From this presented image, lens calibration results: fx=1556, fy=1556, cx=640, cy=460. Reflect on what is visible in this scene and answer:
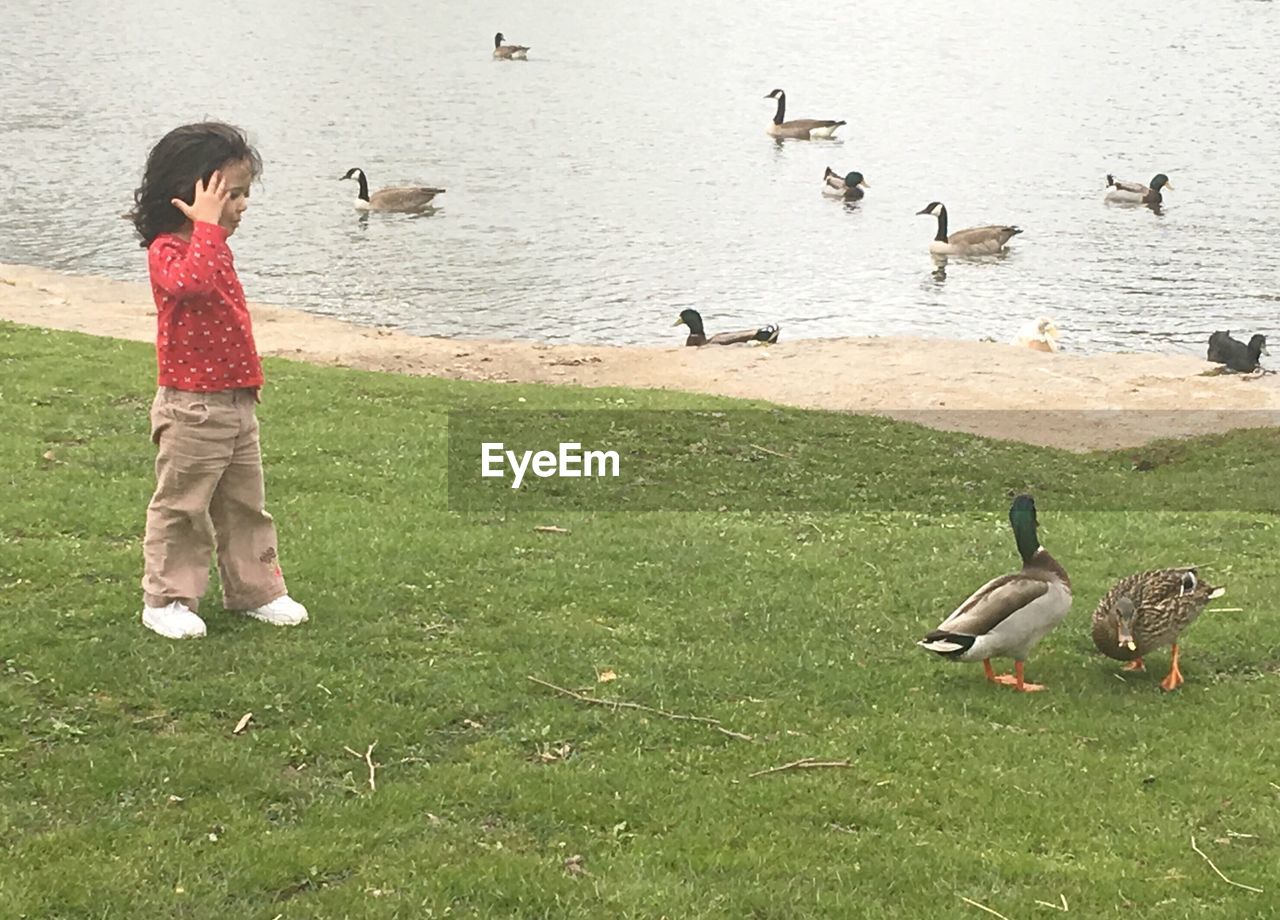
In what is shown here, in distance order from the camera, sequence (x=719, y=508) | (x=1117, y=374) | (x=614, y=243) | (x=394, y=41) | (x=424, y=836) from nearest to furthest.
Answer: (x=424, y=836) → (x=719, y=508) → (x=1117, y=374) → (x=614, y=243) → (x=394, y=41)

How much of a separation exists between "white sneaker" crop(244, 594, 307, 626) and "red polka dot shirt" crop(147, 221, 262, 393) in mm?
1265

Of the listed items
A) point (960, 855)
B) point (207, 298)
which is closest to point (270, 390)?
point (207, 298)

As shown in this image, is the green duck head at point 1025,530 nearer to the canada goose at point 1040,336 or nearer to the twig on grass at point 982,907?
the twig on grass at point 982,907

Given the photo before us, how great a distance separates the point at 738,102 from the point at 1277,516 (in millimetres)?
43315

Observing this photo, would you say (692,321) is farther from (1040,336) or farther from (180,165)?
(180,165)

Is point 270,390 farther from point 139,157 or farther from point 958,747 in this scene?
point 139,157

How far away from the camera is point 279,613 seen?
8.12 meters

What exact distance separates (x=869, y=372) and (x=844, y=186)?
18931mm

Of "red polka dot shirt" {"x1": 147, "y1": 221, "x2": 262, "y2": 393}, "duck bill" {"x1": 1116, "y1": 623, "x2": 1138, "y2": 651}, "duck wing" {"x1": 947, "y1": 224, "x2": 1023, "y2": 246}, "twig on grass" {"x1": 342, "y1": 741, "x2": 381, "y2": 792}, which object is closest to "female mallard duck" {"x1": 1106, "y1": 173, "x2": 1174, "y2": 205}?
"duck wing" {"x1": 947, "y1": 224, "x2": 1023, "y2": 246}

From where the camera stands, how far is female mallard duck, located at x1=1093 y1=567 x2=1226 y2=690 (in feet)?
26.5

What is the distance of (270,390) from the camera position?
15.1m

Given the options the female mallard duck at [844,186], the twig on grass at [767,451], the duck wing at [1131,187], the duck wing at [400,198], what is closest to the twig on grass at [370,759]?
the twig on grass at [767,451]

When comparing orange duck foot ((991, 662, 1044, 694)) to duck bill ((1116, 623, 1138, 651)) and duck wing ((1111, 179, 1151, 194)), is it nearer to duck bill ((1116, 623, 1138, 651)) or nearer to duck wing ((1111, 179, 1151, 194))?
duck bill ((1116, 623, 1138, 651))

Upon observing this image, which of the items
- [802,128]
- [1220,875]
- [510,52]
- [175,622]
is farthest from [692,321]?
[510,52]
